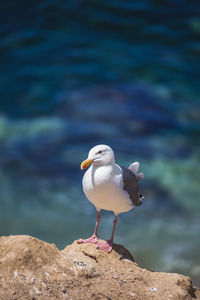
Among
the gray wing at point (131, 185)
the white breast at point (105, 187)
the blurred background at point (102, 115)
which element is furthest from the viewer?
the blurred background at point (102, 115)

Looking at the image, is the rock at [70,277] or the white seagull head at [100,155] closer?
the rock at [70,277]

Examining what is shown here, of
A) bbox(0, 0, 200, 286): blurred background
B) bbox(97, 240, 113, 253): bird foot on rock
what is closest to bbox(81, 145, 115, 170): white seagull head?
bbox(97, 240, 113, 253): bird foot on rock

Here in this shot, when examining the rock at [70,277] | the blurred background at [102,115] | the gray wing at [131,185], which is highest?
the blurred background at [102,115]

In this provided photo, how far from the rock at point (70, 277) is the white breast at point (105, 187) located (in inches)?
31.3

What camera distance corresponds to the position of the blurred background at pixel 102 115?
16.8m

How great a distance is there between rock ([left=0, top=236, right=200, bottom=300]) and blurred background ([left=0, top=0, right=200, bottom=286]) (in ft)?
25.2

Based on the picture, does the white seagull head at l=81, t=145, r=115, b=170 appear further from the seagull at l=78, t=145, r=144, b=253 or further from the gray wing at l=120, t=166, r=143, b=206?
the gray wing at l=120, t=166, r=143, b=206

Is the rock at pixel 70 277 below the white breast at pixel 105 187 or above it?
below

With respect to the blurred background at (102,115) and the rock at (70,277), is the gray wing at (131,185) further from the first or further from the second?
the blurred background at (102,115)

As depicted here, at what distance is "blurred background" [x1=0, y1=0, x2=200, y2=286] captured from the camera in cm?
1678

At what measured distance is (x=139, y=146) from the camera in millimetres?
19984

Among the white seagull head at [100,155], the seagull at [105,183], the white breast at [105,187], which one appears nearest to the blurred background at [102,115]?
the seagull at [105,183]

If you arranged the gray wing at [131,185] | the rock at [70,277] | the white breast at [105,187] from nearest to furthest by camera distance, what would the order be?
1. the rock at [70,277]
2. the white breast at [105,187]
3. the gray wing at [131,185]

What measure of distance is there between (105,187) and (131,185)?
0.70 metres
